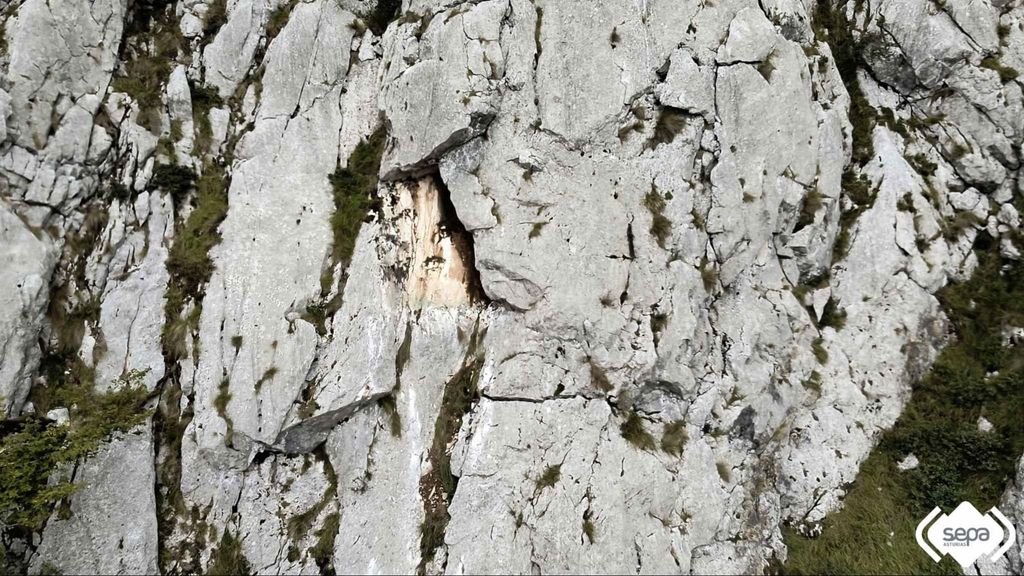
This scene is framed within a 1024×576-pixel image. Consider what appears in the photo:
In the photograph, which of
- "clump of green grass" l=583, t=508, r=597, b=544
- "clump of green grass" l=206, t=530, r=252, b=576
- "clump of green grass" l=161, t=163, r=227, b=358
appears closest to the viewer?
"clump of green grass" l=583, t=508, r=597, b=544

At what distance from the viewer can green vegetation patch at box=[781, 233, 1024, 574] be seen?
11.7m

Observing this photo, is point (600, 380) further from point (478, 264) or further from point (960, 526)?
point (960, 526)

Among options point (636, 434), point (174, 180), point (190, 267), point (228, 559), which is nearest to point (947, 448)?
point (636, 434)

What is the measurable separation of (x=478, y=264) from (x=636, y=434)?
6.36 m

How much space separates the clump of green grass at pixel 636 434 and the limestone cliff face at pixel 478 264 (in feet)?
0.28

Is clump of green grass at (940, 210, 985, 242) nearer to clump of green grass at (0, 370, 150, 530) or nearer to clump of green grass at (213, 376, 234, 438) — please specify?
clump of green grass at (213, 376, 234, 438)

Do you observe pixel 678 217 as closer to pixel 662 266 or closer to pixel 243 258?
pixel 662 266

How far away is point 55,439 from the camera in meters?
10.8

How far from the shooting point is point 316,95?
1409cm

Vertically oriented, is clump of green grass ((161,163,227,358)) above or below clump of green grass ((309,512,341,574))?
above

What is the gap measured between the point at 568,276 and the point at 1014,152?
15.2 meters

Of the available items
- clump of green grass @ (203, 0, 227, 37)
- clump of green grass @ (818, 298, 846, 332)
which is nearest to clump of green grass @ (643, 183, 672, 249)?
clump of green grass @ (818, 298, 846, 332)

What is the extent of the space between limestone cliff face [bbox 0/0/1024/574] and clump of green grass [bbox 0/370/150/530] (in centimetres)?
39

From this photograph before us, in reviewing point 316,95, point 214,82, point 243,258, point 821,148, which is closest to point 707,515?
point 821,148
